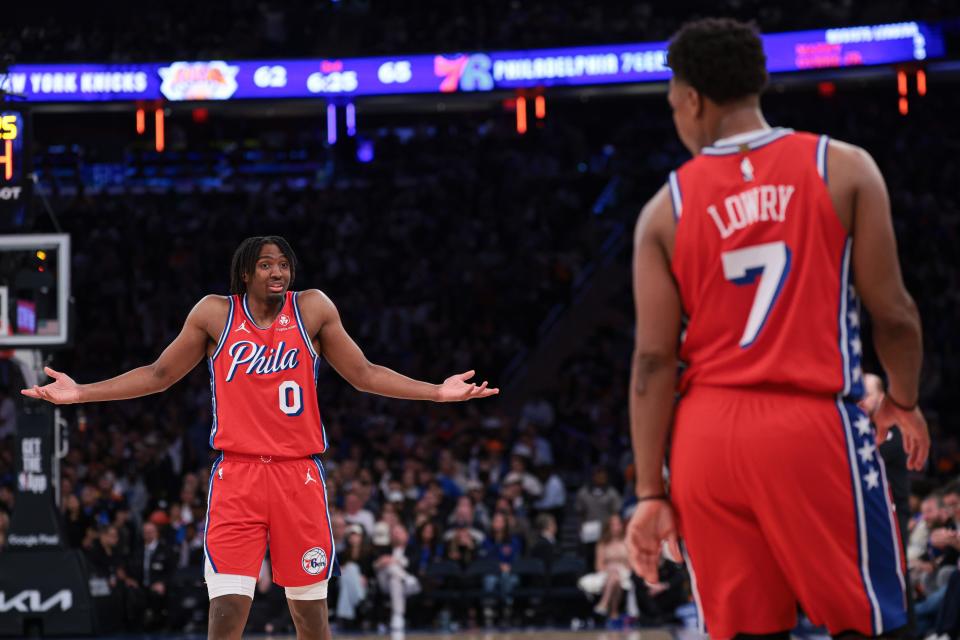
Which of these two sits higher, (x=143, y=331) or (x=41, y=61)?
(x=41, y=61)

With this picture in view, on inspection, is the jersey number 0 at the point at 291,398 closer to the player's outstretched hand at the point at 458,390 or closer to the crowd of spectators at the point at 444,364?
the player's outstretched hand at the point at 458,390

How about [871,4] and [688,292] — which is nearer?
[688,292]

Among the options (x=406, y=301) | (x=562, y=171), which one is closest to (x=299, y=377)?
(x=406, y=301)

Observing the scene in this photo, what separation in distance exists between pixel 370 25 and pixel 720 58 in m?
19.2

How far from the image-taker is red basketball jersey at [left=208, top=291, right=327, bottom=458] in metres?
5.84

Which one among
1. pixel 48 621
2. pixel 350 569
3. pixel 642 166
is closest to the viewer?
pixel 48 621

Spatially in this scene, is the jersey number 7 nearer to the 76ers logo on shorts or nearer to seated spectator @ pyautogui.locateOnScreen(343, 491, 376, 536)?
the 76ers logo on shorts

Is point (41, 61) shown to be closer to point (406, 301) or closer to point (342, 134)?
point (342, 134)

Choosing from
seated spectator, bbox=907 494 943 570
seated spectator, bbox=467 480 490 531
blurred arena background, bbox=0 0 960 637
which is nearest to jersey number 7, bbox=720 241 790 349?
seated spectator, bbox=907 494 943 570

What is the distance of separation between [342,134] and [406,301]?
3.09m

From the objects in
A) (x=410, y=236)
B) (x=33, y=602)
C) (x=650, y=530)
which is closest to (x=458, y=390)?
(x=650, y=530)

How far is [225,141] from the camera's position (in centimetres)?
2425

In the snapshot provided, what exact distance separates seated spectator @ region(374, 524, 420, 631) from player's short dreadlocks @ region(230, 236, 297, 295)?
785cm

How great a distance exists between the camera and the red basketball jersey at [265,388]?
584 cm
